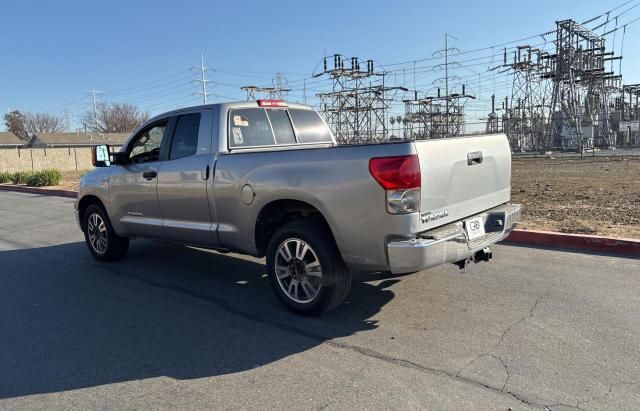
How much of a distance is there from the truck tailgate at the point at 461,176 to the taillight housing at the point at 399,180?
0.27 feet

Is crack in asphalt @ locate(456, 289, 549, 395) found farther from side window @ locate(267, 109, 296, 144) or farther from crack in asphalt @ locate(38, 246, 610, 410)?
side window @ locate(267, 109, 296, 144)

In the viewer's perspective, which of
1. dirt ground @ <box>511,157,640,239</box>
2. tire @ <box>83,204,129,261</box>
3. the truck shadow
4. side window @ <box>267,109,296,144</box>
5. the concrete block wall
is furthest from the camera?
the concrete block wall

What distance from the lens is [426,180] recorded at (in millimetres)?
3859

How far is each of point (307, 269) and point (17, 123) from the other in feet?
393

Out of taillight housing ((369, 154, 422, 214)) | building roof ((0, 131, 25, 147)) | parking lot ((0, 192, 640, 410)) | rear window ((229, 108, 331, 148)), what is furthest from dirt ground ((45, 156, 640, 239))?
building roof ((0, 131, 25, 147))

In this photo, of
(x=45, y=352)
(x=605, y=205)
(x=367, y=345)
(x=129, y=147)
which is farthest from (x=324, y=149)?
(x=605, y=205)

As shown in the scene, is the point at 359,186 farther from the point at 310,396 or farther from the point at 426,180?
the point at 310,396

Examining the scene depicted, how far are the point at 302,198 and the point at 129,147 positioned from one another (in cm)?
A: 315

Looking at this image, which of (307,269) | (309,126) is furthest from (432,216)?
(309,126)

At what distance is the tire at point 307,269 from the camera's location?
4.27m

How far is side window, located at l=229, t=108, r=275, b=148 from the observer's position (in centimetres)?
536

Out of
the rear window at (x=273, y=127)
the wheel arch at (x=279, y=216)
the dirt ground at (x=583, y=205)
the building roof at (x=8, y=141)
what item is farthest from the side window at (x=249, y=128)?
the building roof at (x=8, y=141)

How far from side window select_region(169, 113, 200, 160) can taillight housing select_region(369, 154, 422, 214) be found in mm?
2525

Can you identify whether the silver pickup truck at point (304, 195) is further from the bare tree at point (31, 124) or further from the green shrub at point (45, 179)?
the bare tree at point (31, 124)
